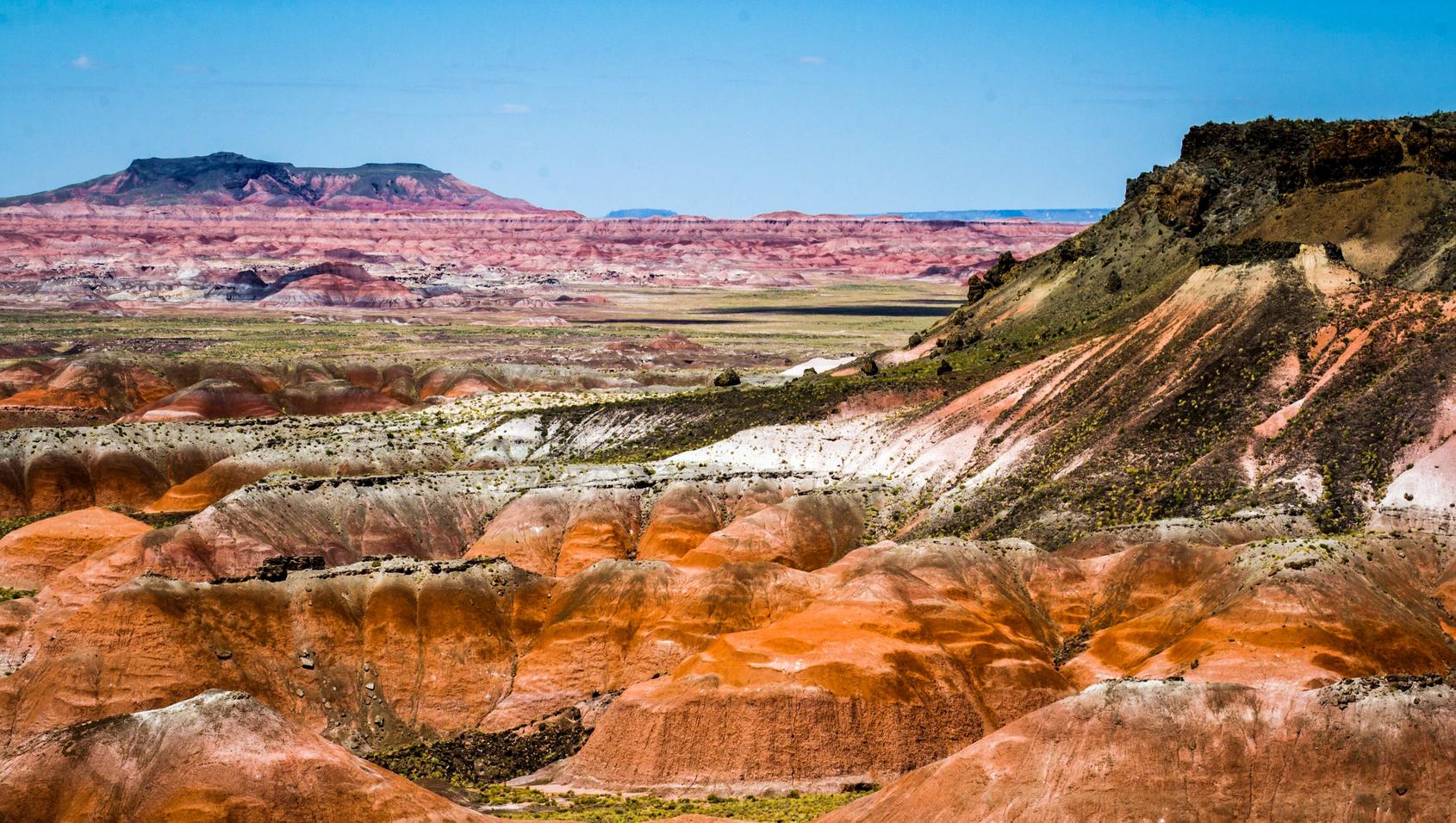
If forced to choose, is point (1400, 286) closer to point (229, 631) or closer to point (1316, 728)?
point (1316, 728)

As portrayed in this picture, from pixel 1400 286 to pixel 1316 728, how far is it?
167 ft

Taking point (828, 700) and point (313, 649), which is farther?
point (313, 649)

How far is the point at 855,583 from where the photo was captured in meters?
53.8

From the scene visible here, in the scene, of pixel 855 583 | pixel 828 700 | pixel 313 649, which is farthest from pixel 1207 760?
pixel 313 649

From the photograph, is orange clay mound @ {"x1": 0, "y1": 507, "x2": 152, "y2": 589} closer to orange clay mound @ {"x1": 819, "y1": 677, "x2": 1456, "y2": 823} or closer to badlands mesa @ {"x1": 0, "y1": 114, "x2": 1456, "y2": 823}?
badlands mesa @ {"x1": 0, "y1": 114, "x2": 1456, "y2": 823}

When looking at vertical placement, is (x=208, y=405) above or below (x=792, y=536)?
below

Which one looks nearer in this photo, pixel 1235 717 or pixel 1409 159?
pixel 1235 717

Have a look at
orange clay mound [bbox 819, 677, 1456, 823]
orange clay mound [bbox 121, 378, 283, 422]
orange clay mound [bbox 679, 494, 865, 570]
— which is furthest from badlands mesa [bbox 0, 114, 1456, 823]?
orange clay mound [bbox 121, 378, 283, 422]

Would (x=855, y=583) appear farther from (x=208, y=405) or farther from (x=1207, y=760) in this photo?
(x=208, y=405)

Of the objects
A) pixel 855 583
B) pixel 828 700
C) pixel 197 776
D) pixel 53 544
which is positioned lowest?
pixel 53 544

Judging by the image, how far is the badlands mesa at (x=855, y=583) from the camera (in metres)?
35.9

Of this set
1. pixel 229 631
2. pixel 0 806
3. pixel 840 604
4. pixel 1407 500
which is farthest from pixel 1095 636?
pixel 0 806

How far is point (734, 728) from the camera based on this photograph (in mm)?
46781

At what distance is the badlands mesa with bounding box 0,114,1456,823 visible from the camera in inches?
1415
